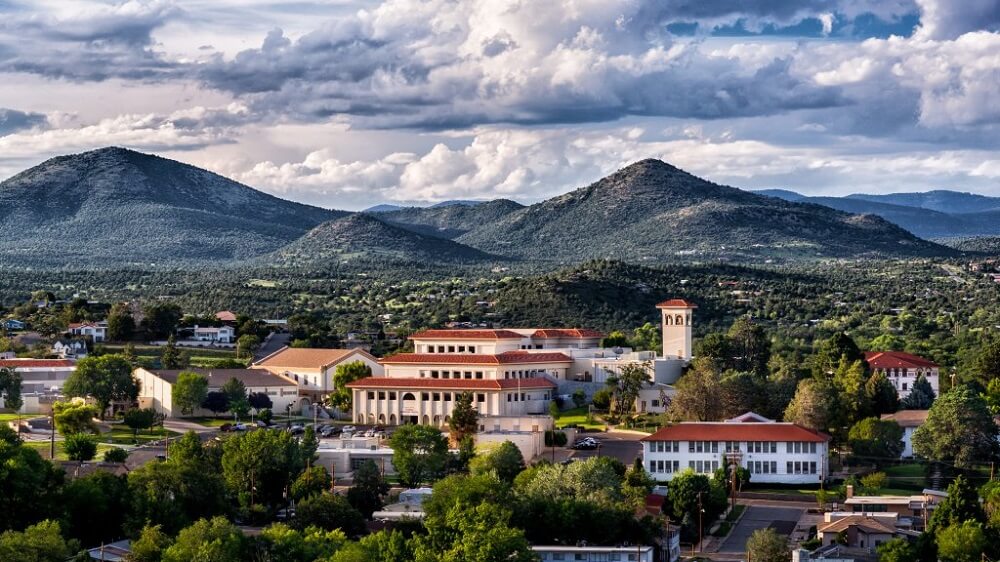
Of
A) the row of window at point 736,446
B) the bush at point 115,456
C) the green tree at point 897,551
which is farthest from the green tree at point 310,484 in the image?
the green tree at point 897,551

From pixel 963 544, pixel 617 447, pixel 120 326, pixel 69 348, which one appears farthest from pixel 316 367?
pixel 963 544

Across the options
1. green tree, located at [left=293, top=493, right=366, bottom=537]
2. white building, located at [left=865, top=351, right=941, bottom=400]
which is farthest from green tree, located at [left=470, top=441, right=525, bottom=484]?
white building, located at [left=865, top=351, right=941, bottom=400]

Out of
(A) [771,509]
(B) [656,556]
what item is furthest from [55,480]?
(A) [771,509]

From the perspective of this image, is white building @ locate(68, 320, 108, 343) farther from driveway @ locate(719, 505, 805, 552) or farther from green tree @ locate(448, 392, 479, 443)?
driveway @ locate(719, 505, 805, 552)

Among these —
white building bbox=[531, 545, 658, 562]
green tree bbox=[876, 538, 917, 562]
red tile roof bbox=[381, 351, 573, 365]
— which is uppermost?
red tile roof bbox=[381, 351, 573, 365]

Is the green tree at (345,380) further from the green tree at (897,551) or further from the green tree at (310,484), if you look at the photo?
the green tree at (897,551)
